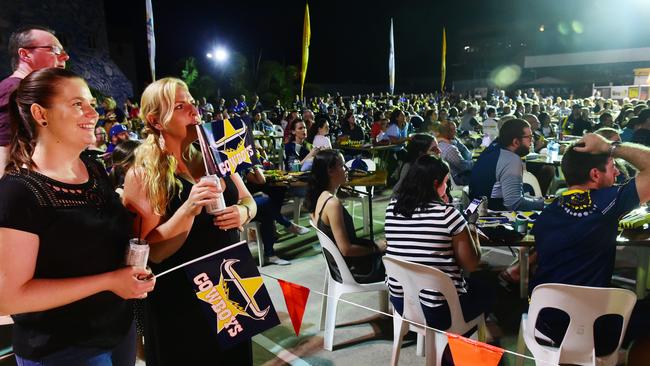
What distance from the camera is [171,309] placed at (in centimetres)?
189

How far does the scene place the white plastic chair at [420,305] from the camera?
8.46 feet

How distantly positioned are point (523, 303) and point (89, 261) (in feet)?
12.3

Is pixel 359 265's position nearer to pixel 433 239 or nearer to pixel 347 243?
pixel 347 243

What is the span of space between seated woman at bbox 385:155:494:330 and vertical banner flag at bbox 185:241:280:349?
3.65 ft

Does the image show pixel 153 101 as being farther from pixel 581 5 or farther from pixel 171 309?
pixel 581 5

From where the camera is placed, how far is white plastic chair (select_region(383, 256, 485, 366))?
102 inches

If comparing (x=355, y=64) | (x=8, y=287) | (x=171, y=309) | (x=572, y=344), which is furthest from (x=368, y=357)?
(x=355, y=64)

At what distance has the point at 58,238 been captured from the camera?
1.37 m

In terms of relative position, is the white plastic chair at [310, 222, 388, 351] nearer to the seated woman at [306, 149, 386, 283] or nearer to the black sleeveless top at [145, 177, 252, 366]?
the seated woman at [306, 149, 386, 283]

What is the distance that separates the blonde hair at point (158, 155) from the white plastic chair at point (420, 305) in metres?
1.44

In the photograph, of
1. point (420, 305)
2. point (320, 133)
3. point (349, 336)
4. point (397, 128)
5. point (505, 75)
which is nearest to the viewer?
point (420, 305)

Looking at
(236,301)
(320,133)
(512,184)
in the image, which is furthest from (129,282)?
(320,133)

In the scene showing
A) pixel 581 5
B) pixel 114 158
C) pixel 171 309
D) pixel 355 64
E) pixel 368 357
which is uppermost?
pixel 581 5

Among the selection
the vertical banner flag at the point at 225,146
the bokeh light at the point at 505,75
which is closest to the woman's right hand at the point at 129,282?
the vertical banner flag at the point at 225,146
